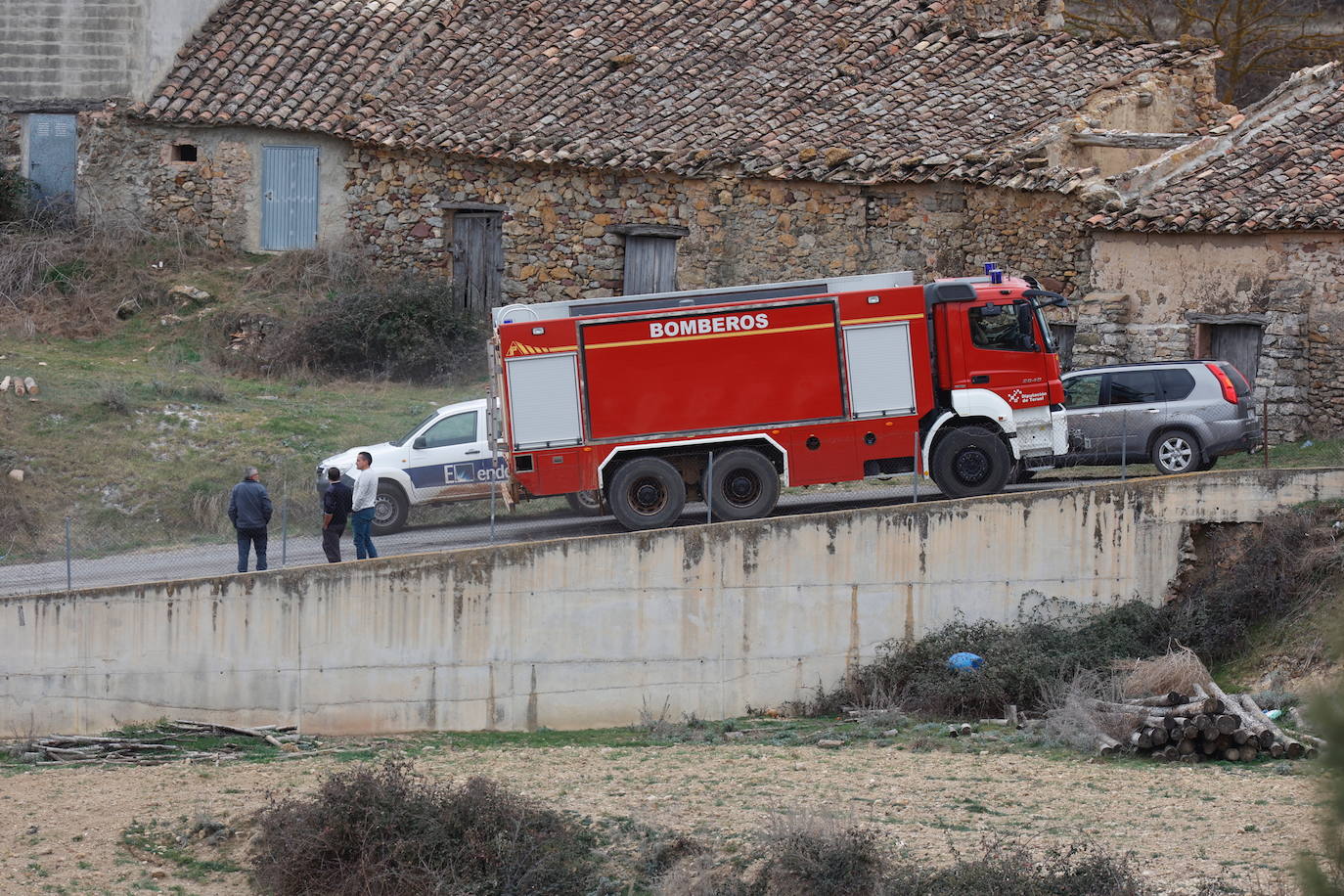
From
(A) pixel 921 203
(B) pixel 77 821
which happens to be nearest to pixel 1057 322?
(A) pixel 921 203

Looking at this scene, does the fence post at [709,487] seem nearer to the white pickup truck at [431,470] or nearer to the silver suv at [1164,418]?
the white pickup truck at [431,470]

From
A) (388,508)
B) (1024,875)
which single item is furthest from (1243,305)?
(1024,875)

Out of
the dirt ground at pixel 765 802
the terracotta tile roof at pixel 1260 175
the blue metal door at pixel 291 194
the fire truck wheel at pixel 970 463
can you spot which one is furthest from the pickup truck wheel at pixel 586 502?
the blue metal door at pixel 291 194

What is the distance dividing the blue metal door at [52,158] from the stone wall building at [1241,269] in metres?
18.6

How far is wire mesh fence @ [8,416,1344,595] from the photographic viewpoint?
68.9 feet

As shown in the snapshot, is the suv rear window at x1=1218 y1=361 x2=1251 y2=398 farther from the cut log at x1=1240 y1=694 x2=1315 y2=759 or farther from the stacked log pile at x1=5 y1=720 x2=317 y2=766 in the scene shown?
the stacked log pile at x1=5 y1=720 x2=317 y2=766

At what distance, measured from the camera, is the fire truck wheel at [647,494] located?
20.4 metres

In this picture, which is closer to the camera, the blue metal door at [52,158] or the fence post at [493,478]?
the fence post at [493,478]

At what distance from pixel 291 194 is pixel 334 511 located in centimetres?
1411

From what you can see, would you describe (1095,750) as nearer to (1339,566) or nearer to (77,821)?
(1339,566)

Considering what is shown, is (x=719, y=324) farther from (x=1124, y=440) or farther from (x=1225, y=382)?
(x=1225, y=382)

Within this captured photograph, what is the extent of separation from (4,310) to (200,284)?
3327mm

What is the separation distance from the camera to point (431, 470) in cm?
2212

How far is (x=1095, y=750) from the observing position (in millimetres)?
18328
